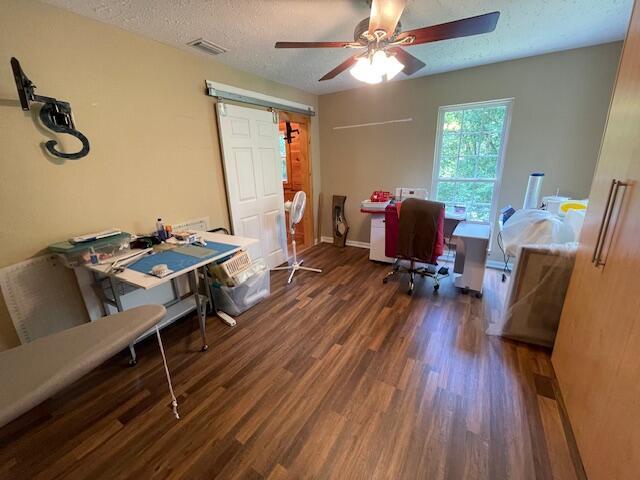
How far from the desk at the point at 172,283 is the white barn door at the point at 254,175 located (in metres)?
0.70

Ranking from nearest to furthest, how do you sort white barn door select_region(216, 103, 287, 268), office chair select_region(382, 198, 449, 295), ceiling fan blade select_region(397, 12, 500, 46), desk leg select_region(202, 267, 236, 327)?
ceiling fan blade select_region(397, 12, 500, 46)
desk leg select_region(202, 267, 236, 327)
office chair select_region(382, 198, 449, 295)
white barn door select_region(216, 103, 287, 268)

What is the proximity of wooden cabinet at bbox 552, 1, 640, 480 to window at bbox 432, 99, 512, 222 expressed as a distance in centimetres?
194

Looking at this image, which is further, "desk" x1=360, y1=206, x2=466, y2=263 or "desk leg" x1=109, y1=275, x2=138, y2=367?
"desk" x1=360, y1=206, x2=466, y2=263

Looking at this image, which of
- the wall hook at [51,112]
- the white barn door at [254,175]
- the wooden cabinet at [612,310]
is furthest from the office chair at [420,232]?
the wall hook at [51,112]

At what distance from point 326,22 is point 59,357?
256cm

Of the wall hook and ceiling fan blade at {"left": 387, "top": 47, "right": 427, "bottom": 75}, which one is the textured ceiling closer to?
ceiling fan blade at {"left": 387, "top": 47, "right": 427, "bottom": 75}

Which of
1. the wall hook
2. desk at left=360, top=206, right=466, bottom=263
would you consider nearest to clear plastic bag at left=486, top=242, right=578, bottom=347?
desk at left=360, top=206, right=466, bottom=263

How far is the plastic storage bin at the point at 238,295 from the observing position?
8.07 feet

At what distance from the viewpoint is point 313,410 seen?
5.12ft

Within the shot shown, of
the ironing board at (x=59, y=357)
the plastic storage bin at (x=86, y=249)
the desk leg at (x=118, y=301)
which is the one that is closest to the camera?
the ironing board at (x=59, y=357)

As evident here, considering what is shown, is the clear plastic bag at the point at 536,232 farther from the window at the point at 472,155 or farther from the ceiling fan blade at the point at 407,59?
the ceiling fan blade at the point at 407,59

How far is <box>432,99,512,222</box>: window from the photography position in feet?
10.5

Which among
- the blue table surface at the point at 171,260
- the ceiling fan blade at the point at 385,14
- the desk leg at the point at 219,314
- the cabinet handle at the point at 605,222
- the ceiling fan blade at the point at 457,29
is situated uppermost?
the ceiling fan blade at the point at 385,14

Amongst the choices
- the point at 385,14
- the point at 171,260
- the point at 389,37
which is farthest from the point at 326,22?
the point at 171,260
